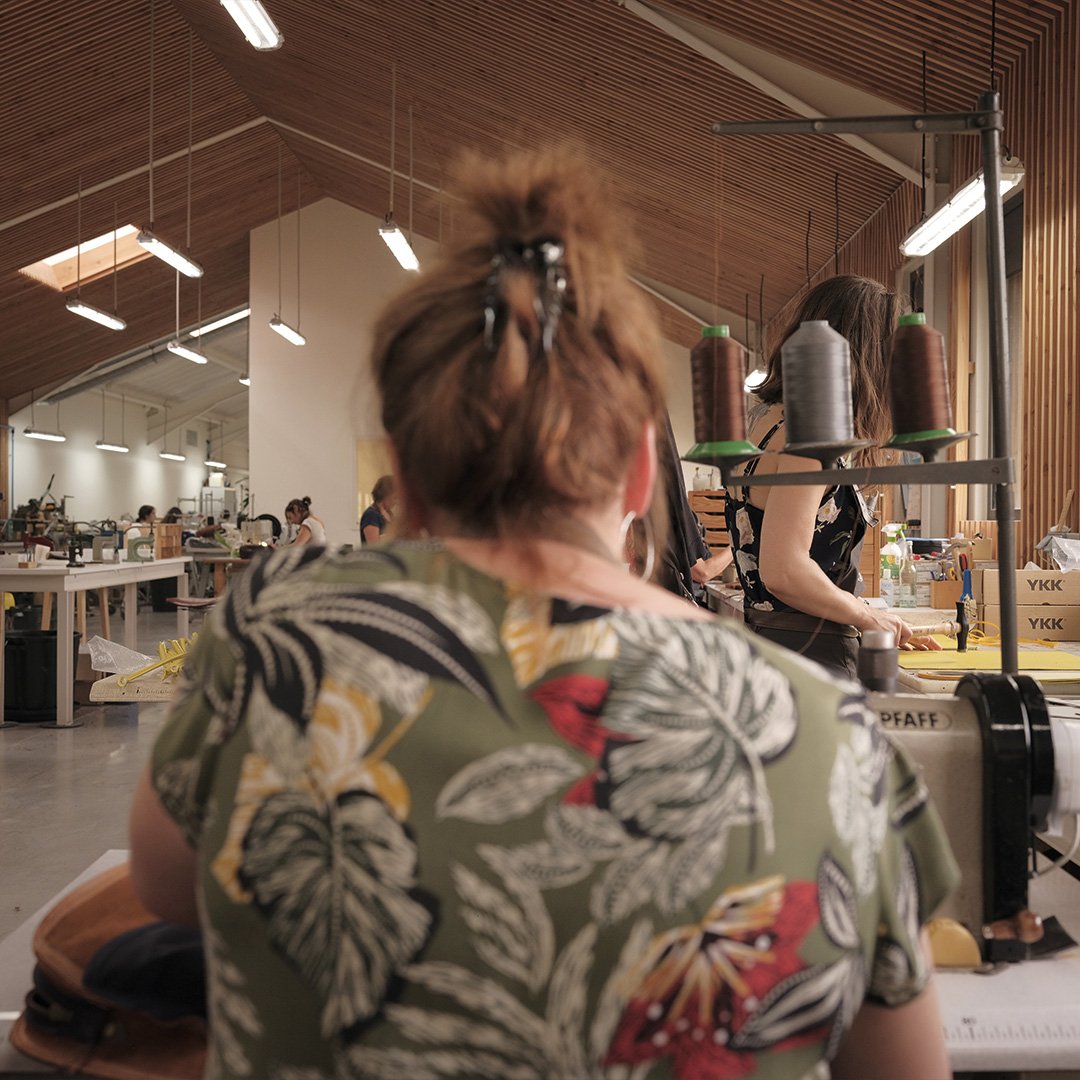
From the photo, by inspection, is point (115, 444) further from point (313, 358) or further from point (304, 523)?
point (304, 523)

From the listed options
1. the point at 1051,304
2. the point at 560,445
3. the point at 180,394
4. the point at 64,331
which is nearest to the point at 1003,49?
the point at 1051,304

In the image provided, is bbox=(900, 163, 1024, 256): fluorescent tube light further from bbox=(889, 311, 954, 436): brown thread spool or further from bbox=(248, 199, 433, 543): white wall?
bbox=(248, 199, 433, 543): white wall

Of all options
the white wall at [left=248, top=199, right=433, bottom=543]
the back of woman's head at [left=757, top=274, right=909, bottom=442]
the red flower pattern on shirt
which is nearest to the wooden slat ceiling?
the white wall at [left=248, top=199, right=433, bottom=543]

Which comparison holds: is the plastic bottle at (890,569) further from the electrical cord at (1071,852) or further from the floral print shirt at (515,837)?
the floral print shirt at (515,837)

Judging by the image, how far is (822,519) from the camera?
222 centimetres

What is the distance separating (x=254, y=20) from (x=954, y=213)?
3773mm

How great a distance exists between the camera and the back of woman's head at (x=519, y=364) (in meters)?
0.79

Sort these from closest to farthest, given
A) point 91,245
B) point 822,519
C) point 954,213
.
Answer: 1. point 822,519
2. point 954,213
3. point 91,245

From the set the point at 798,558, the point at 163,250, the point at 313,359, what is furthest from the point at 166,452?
the point at 798,558

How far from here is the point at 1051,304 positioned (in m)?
6.11

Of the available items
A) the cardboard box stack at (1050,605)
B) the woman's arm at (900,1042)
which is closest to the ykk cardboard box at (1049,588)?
the cardboard box stack at (1050,605)

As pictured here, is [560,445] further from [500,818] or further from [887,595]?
[887,595]

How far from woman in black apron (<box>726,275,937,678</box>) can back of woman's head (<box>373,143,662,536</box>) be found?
120 centimetres

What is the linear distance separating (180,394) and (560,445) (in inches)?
1106
